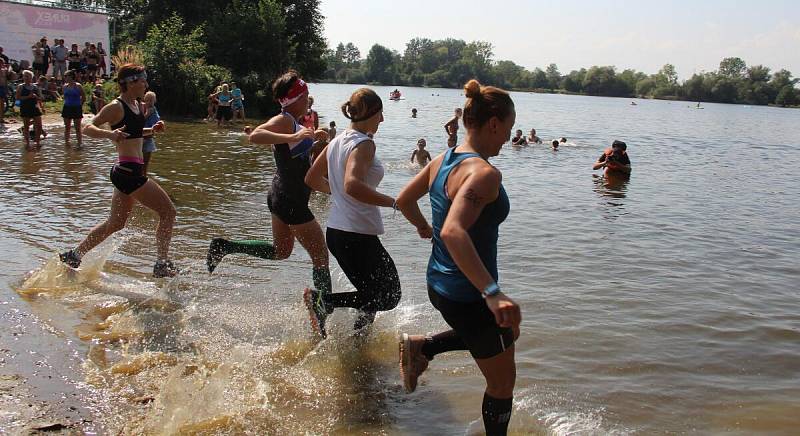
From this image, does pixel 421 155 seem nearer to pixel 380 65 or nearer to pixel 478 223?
pixel 478 223

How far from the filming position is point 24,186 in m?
11.3

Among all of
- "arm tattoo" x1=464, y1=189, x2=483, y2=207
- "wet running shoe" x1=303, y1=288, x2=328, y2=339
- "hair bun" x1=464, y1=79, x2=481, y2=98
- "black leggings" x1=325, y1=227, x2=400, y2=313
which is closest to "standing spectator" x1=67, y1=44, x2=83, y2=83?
"wet running shoe" x1=303, y1=288, x2=328, y2=339

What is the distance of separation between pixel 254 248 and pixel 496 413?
3019 millimetres

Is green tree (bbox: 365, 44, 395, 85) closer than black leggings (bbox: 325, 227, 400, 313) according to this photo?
No

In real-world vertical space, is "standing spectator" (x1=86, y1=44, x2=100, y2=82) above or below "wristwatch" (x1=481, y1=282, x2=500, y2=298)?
above

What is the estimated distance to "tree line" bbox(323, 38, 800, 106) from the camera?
5610 inches

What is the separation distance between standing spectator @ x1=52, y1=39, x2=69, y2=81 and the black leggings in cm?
2467

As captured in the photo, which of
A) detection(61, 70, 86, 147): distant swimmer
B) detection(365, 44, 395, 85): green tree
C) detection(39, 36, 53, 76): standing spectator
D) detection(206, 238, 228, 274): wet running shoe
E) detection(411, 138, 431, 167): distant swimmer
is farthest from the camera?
detection(365, 44, 395, 85): green tree

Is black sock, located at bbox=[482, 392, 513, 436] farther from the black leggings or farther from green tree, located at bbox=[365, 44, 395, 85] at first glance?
green tree, located at bbox=[365, 44, 395, 85]

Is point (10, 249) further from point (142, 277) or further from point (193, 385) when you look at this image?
point (193, 385)

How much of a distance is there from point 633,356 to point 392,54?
17872 centimetres

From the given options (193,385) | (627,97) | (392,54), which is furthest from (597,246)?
(392,54)

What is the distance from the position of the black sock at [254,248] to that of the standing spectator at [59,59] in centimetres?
2301

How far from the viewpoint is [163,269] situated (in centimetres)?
655
